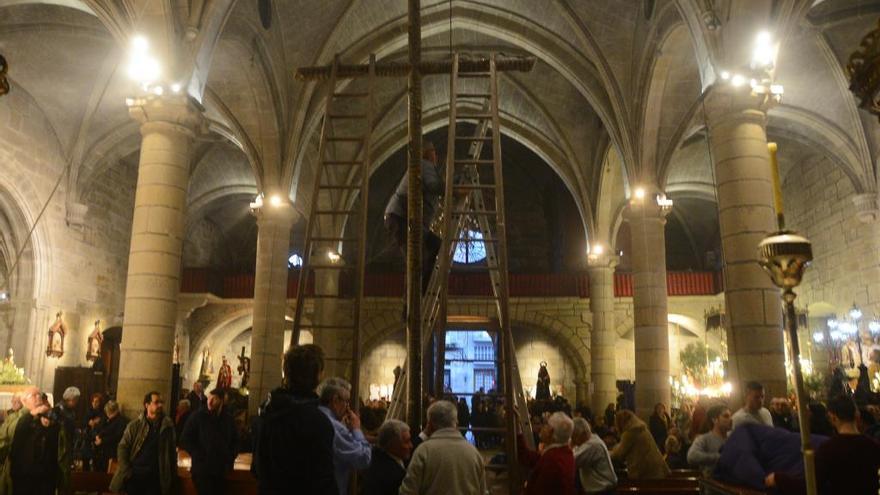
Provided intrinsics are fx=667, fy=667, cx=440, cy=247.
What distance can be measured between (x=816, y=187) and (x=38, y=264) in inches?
758

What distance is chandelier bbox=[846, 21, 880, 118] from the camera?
338cm

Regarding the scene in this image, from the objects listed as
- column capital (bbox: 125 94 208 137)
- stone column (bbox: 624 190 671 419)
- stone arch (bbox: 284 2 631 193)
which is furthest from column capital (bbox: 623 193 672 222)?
column capital (bbox: 125 94 208 137)

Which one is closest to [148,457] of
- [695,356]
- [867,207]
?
[867,207]

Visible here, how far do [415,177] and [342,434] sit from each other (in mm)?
1953

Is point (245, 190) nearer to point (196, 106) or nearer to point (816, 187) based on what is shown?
point (196, 106)

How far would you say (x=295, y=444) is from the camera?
2.71 metres

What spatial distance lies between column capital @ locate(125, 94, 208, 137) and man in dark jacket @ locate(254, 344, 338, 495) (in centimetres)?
683

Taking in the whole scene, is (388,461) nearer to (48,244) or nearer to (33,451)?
(33,451)

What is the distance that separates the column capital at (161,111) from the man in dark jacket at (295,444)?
683cm

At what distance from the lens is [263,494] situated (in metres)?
2.75

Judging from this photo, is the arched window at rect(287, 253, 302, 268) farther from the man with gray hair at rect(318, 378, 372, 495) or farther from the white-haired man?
the white-haired man

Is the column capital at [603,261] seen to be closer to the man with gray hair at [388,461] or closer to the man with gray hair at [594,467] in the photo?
the man with gray hair at [594,467]

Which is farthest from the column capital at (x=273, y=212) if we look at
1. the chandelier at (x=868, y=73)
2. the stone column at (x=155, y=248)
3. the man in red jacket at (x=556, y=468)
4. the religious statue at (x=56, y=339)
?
the chandelier at (x=868, y=73)

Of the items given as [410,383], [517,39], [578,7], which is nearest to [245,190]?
[517,39]
